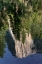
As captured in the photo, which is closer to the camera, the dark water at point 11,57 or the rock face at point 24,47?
the dark water at point 11,57

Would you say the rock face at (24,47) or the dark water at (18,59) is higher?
the rock face at (24,47)

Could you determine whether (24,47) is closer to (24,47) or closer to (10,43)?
(24,47)

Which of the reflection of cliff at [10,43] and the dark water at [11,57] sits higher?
the reflection of cliff at [10,43]

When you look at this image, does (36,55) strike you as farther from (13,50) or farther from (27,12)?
(27,12)

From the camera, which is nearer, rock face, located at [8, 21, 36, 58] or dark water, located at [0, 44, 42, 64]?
dark water, located at [0, 44, 42, 64]

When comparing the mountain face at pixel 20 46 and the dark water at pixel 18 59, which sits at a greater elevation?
the mountain face at pixel 20 46

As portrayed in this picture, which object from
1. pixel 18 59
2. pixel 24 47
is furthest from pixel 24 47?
pixel 18 59

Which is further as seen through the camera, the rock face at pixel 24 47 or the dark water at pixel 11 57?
the rock face at pixel 24 47

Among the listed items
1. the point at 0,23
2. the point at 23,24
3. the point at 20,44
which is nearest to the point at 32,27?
the point at 23,24
